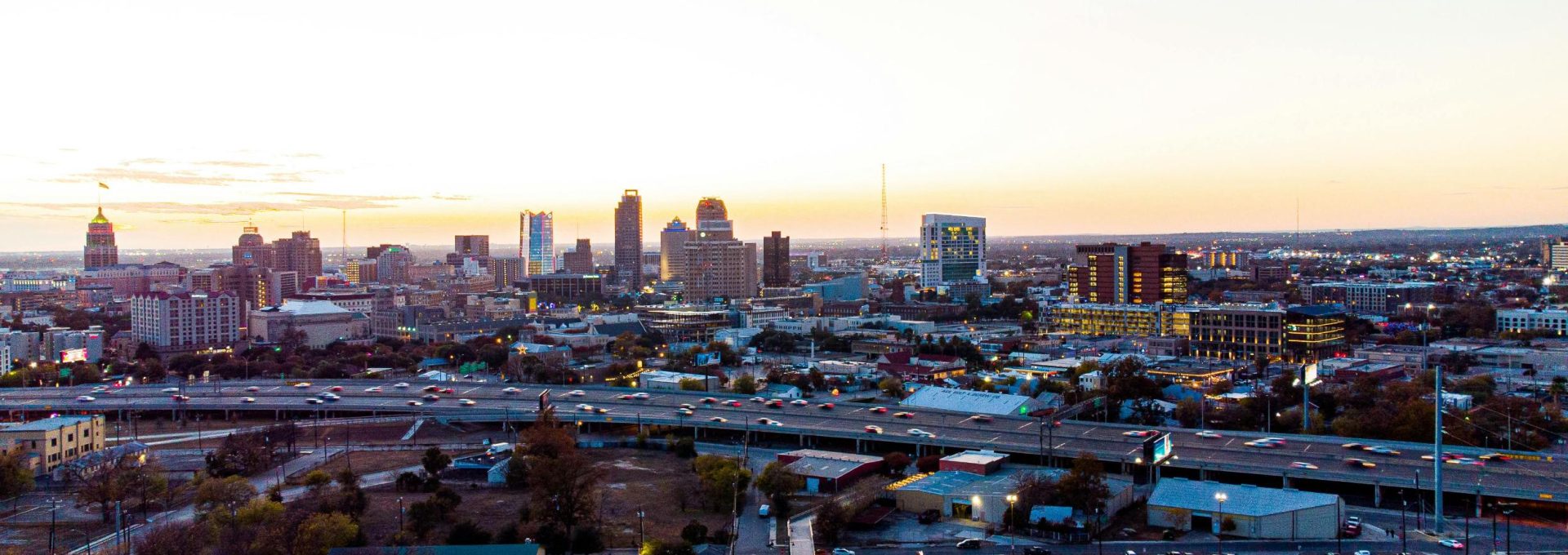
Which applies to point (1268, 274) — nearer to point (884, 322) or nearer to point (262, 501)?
point (884, 322)

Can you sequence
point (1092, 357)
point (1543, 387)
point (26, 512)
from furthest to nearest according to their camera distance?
point (1092, 357) < point (1543, 387) < point (26, 512)

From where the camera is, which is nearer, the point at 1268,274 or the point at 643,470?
the point at 643,470

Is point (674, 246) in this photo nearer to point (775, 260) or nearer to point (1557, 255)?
point (775, 260)

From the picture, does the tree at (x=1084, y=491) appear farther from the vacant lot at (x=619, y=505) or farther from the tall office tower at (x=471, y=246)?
the tall office tower at (x=471, y=246)

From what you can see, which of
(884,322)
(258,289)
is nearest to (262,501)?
(884,322)

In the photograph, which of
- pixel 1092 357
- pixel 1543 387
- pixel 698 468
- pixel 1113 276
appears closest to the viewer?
pixel 698 468

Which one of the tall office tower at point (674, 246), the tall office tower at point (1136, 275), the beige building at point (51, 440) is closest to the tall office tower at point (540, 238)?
the tall office tower at point (674, 246)
